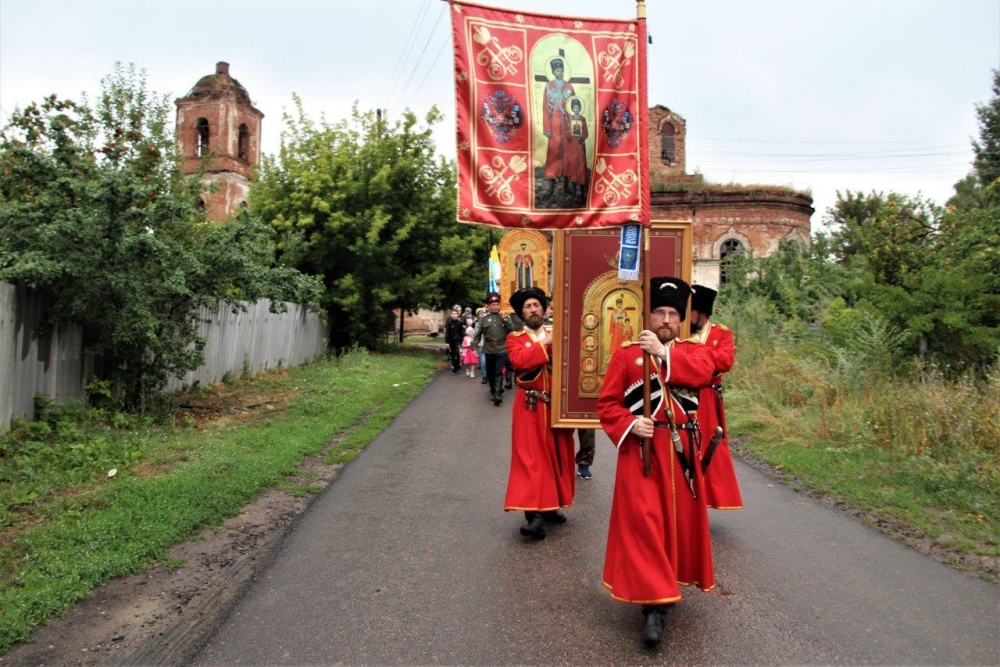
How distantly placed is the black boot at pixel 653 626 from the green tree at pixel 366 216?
732 inches

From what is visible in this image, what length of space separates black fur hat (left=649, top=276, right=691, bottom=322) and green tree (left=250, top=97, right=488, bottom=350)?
18.0 m

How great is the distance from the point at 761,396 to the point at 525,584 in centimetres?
843

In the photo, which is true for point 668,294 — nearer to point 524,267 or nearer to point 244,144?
point 524,267

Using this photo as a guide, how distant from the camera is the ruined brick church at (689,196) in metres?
35.6

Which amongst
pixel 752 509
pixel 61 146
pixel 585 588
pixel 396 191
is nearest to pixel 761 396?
pixel 752 509

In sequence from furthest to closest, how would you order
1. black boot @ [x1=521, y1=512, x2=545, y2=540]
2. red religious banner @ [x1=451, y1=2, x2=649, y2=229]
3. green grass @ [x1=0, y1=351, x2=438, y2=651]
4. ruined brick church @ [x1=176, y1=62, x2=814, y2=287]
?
ruined brick church @ [x1=176, y1=62, x2=814, y2=287] < black boot @ [x1=521, y1=512, x2=545, y2=540] < red religious banner @ [x1=451, y1=2, x2=649, y2=229] < green grass @ [x1=0, y1=351, x2=438, y2=651]

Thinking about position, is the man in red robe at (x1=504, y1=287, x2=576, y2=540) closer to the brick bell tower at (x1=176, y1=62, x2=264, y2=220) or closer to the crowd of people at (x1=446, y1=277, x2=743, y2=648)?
the crowd of people at (x1=446, y1=277, x2=743, y2=648)

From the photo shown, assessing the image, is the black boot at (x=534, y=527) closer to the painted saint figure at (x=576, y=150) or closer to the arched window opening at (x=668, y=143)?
the painted saint figure at (x=576, y=150)

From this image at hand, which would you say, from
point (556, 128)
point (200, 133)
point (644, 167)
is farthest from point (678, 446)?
point (200, 133)

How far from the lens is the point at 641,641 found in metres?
3.80

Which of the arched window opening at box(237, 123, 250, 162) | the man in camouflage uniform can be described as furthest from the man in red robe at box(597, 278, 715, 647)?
the arched window opening at box(237, 123, 250, 162)

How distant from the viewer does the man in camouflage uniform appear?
46.5ft

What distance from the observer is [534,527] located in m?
5.59

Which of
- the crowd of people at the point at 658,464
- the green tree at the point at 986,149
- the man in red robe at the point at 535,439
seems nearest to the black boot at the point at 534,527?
the man in red robe at the point at 535,439
